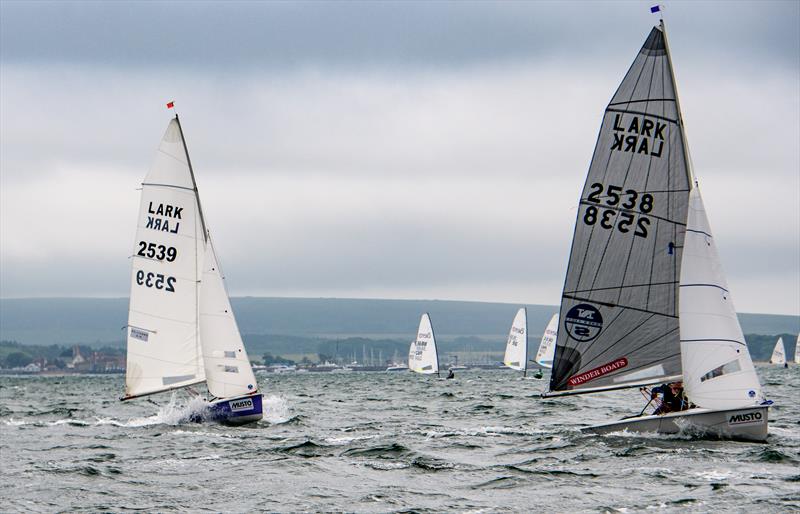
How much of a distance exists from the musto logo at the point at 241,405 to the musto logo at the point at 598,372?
11.6 metres

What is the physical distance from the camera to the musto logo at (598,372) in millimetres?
29406

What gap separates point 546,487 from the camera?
75.1 feet

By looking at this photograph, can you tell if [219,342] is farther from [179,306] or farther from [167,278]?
[167,278]

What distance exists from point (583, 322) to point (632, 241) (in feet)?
7.78

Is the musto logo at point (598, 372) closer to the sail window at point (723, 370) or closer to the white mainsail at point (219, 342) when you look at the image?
the sail window at point (723, 370)

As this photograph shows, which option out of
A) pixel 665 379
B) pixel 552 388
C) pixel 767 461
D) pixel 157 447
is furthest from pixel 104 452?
pixel 767 461

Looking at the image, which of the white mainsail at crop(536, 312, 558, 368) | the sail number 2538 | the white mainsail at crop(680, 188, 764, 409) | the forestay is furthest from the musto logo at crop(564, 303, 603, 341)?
the white mainsail at crop(536, 312, 558, 368)

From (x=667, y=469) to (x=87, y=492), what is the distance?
1151cm

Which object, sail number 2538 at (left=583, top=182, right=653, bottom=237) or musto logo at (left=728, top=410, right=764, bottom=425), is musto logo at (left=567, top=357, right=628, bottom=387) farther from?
sail number 2538 at (left=583, top=182, right=653, bottom=237)

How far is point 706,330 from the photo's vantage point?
2795cm

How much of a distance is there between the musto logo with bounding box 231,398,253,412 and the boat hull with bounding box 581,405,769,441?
13925mm

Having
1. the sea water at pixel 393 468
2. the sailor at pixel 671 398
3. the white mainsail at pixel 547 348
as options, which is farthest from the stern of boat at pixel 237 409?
the white mainsail at pixel 547 348

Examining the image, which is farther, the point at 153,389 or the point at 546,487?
the point at 153,389

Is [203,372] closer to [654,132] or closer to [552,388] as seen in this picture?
[552,388]
